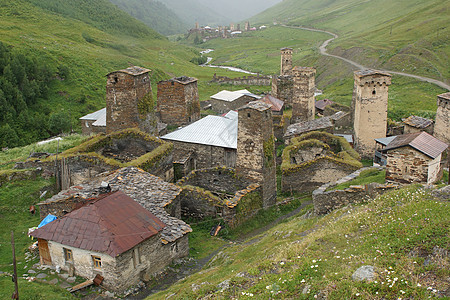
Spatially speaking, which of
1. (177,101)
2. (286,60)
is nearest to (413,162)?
(177,101)

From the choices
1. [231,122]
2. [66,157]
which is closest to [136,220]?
[66,157]

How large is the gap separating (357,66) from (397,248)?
66370mm

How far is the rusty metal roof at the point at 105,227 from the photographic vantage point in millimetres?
12289

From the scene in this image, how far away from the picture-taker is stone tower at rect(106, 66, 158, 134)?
2220cm

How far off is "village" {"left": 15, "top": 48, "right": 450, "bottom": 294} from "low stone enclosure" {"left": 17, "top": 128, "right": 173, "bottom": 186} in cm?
5

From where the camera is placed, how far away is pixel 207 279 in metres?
11.2

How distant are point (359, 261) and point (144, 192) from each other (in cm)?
1006

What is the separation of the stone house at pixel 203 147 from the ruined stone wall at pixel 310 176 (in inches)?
132

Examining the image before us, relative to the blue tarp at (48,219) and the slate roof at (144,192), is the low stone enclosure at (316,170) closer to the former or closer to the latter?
the slate roof at (144,192)

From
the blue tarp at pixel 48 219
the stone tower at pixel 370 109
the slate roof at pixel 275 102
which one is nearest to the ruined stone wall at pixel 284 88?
the slate roof at pixel 275 102

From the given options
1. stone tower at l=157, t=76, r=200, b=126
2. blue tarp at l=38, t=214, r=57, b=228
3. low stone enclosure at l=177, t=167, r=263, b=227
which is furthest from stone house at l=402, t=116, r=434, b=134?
Result: blue tarp at l=38, t=214, r=57, b=228

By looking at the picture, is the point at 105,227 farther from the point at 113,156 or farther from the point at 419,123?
the point at 419,123

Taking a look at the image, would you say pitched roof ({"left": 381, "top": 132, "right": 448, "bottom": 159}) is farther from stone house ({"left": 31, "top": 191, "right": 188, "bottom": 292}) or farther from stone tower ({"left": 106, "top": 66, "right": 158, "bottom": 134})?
stone tower ({"left": 106, "top": 66, "right": 158, "bottom": 134})

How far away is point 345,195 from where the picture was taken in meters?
14.1
